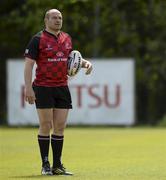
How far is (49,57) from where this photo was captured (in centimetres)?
1113

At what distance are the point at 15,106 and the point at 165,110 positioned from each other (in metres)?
6.39

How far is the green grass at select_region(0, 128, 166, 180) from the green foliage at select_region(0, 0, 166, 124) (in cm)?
980

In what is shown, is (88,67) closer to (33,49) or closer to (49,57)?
(49,57)

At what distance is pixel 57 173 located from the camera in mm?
11211

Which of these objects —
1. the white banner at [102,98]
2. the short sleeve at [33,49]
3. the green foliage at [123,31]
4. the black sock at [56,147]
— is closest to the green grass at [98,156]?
the black sock at [56,147]

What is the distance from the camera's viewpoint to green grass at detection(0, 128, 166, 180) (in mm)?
11133

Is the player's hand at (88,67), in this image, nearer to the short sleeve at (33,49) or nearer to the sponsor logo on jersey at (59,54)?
the sponsor logo on jersey at (59,54)

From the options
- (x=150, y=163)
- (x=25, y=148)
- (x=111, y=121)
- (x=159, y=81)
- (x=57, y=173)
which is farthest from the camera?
(x=159, y=81)

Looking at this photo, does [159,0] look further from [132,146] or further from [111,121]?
A: [132,146]

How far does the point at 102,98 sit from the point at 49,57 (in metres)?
16.8

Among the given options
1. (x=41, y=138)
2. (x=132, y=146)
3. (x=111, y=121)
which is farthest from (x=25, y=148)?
(x=111, y=121)

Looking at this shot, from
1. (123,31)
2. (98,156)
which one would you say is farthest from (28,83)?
(123,31)

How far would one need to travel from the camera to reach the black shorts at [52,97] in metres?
11.1

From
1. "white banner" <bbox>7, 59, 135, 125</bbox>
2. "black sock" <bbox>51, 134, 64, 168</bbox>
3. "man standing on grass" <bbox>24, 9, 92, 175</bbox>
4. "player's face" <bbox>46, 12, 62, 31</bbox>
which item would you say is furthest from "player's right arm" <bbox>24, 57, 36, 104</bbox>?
"white banner" <bbox>7, 59, 135, 125</bbox>
